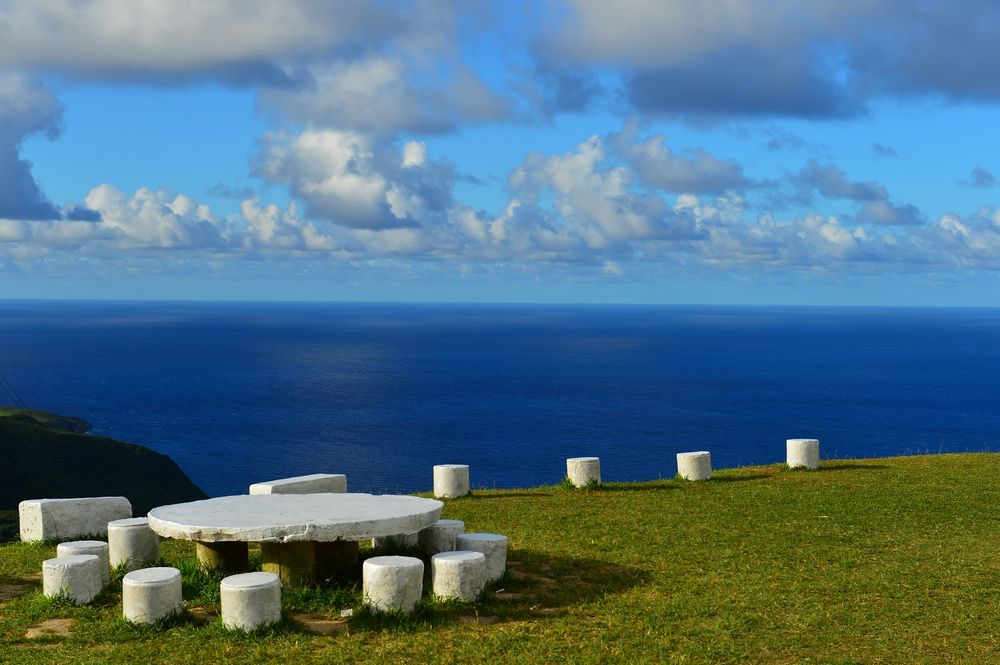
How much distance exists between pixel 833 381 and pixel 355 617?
533ft

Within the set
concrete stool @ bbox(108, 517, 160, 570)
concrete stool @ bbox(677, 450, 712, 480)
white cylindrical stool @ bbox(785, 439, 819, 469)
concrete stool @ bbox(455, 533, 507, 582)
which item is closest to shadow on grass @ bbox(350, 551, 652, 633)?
concrete stool @ bbox(455, 533, 507, 582)

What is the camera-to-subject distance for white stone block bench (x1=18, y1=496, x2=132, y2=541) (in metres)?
17.7

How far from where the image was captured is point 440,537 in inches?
582

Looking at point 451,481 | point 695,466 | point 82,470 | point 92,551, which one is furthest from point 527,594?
point 82,470

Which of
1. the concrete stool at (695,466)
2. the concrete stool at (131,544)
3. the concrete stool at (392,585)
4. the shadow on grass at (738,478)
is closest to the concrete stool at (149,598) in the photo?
the concrete stool at (392,585)

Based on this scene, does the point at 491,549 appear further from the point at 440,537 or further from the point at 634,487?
the point at 634,487

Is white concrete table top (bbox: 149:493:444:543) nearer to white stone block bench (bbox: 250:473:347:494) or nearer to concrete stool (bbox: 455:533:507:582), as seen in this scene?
concrete stool (bbox: 455:533:507:582)

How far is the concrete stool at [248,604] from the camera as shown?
1166 centimetres

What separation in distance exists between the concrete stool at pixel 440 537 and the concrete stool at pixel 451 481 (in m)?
7.03

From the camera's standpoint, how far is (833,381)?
164375 mm

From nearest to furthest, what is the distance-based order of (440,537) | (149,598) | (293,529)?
(149,598), (293,529), (440,537)

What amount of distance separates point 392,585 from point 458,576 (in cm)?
99

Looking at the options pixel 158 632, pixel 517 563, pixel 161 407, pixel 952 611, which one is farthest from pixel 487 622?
pixel 161 407

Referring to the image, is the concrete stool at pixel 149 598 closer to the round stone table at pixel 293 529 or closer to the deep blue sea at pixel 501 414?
the round stone table at pixel 293 529
